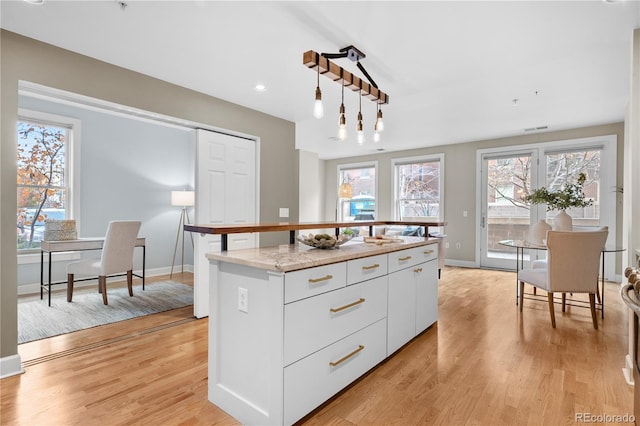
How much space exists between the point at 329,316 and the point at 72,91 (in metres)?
2.73

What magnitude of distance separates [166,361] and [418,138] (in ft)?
18.5

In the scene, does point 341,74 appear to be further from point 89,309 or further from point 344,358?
point 89,309

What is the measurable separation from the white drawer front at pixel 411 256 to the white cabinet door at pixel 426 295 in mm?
65

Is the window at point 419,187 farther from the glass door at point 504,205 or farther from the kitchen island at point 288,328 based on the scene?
the kitchen island at point 288,328

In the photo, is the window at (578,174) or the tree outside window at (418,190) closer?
the window at (578,174)

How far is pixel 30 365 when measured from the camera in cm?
238

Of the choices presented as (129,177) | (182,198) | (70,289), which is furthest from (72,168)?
(70,289)

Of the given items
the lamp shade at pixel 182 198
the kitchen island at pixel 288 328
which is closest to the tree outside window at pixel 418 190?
the lamp shade at pixel 182 198

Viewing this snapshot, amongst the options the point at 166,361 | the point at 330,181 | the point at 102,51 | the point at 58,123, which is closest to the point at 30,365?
the point at 166,361

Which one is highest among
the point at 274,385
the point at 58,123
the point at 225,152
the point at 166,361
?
the point at 58,123

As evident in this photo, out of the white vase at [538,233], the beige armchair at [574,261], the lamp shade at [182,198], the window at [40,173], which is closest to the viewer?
the beige armchair at [574,261]

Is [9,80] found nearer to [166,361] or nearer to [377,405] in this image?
[166,361]

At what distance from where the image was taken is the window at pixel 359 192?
8281 mm

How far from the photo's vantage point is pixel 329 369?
6.12 feet
